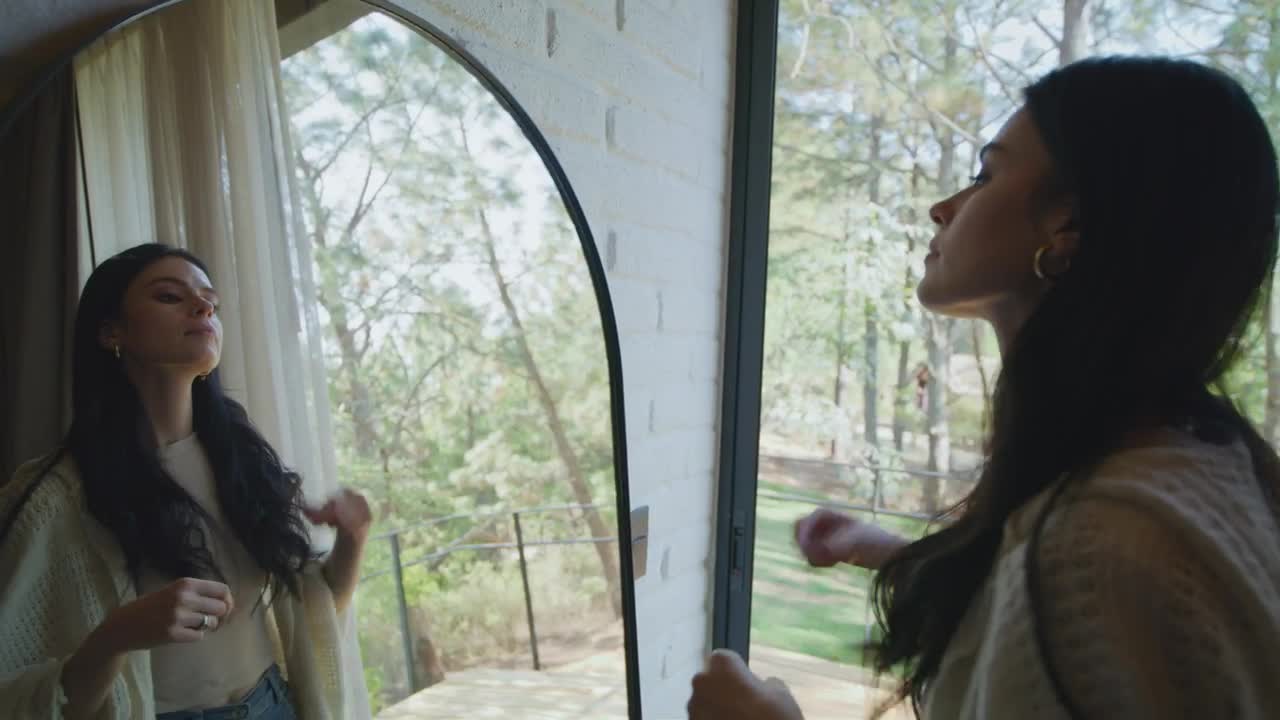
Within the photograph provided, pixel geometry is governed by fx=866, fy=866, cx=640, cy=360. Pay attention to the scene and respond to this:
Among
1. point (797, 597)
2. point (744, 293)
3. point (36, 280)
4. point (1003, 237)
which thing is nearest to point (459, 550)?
point (36, 280)

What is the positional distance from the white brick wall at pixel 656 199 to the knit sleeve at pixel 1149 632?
705 mm

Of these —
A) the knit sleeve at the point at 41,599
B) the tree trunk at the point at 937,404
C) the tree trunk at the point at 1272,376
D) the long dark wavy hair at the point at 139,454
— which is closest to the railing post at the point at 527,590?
the long dark wavy hair at the point at 139,454

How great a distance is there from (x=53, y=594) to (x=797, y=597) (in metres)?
1.31

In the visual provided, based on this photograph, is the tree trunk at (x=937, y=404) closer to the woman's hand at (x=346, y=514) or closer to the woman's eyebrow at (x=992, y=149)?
the woman's eyebrow at (x=992, y=149)

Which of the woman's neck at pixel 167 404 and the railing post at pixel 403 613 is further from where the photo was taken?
the railing post at pixel 403 613

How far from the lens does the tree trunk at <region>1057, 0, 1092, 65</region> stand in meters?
1.35

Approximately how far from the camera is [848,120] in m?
1.51

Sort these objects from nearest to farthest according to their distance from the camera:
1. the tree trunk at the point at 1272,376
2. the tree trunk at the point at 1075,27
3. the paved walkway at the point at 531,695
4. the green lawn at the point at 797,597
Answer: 1. the paved walkway at the point at 531,695
2. the tree trunk at the point at 1272,376
3. the tree trunk at the point at 1075,27
4. the green lawn at the point at 797,597

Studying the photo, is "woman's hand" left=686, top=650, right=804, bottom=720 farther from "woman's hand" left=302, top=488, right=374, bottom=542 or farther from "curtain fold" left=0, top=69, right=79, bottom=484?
"curtain fold" left=0, top=69, right=79, bottom=484

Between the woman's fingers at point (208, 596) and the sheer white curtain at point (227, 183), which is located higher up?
the sheer white curtain at point (227, 183)

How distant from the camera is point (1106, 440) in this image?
0.64 m

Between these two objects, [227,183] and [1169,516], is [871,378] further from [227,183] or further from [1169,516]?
[227,183]

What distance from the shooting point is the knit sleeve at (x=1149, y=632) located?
521 millimetres

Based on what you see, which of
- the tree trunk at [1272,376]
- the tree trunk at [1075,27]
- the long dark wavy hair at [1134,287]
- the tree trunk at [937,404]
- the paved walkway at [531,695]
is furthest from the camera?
the tree trunk at [937,404]
